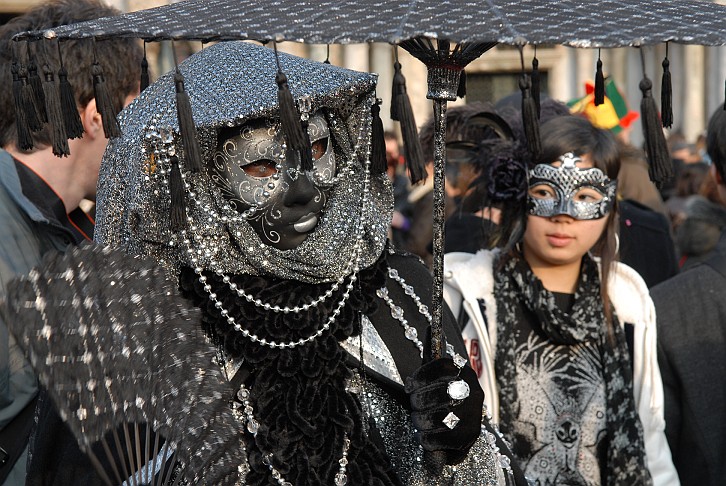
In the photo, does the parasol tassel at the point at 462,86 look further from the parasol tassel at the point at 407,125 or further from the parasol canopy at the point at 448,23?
the parasol canopy at the point at 448,23

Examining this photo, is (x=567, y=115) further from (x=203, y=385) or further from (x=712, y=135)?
(x=203, y=385)

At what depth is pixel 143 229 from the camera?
2684 millimetres

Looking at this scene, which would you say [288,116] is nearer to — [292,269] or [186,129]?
[186,129]

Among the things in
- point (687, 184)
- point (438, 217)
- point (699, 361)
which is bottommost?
A: point (687, 184)

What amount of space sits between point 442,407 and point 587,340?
3.79 feet

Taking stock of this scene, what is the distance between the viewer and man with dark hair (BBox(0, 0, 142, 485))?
2.95 m

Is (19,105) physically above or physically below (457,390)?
above

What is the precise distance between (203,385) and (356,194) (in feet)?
2.20

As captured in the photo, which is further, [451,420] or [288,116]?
[451,420]

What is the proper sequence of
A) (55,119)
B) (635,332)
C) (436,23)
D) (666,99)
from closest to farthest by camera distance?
(436,23) < (666,99) < (55,119) < (635,332)

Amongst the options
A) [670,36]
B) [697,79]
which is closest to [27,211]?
[670,36]

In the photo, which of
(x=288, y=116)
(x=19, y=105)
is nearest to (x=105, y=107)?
(x=19, y=105)

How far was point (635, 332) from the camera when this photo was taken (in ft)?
12.2

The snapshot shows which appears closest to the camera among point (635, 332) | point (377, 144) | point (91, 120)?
point (377, 144)
